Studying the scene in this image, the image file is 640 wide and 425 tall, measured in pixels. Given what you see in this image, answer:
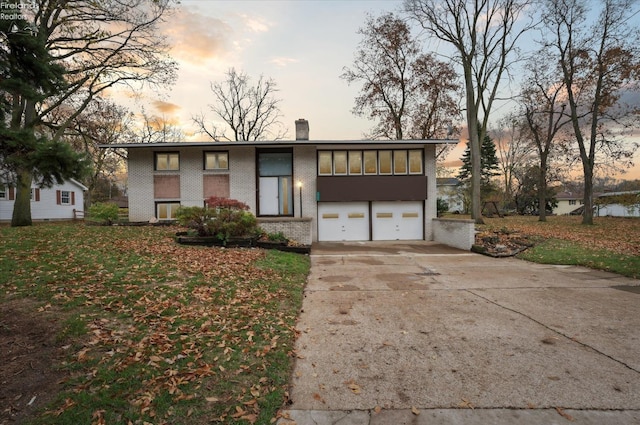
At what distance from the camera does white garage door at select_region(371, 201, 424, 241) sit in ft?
55.8

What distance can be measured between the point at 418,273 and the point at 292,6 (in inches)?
476

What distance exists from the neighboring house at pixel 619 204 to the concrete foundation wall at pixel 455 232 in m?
8.45

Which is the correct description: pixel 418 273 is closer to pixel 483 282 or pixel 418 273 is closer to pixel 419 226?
pixel 483 282

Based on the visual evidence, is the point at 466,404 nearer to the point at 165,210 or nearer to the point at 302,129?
the point at 302,129

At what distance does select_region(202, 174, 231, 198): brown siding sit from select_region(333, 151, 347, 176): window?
19.9 ft

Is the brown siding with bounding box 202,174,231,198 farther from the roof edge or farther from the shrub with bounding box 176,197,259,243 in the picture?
→ the shrub with bounding box 176,197,259,243

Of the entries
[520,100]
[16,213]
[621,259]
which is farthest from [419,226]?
[16,213]

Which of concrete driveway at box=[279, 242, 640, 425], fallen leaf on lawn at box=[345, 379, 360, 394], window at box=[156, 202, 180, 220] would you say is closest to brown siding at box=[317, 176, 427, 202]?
window at box=[156, 202, 180, 220]

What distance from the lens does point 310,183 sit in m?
16.8

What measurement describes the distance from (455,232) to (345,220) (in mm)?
5649

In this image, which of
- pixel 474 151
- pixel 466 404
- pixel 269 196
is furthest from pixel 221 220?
pixel 474 151

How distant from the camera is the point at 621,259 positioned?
9570 millimetres

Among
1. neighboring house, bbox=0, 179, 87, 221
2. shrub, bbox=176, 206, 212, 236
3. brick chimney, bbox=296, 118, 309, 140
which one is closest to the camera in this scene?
shrub, bbox=176, 206, 212, 236

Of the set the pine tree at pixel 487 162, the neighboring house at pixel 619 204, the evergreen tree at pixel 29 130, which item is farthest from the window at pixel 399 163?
the pine tree at pixel 487 162
